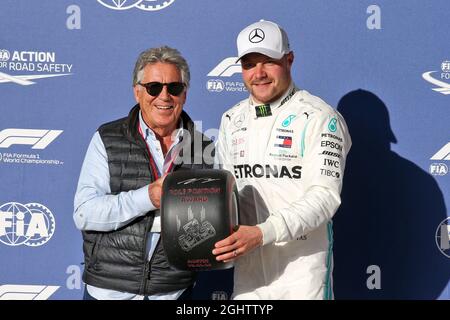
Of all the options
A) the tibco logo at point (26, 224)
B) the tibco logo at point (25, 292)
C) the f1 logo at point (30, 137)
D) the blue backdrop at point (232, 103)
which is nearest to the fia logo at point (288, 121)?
the blue backdrop at point (232, 103)

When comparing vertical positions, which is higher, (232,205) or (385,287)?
(232,205)

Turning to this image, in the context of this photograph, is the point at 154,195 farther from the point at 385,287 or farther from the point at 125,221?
the point at 385,287

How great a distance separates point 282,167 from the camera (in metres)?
2.53

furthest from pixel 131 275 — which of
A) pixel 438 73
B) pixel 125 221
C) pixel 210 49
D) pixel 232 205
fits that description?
pixel 438 73

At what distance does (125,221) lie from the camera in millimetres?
2568

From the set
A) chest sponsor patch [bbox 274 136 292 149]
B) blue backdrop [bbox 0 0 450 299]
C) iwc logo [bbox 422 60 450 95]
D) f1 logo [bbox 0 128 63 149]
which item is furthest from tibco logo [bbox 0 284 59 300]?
iwc logo [bbox 422 60 450 95]

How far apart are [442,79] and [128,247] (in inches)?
67.7

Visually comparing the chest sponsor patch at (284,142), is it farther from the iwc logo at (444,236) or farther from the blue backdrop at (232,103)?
the iwc logo at (444,236)

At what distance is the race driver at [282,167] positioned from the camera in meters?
2.47

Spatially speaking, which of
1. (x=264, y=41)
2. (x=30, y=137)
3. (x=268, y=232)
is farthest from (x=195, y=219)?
(x=30, y=137)

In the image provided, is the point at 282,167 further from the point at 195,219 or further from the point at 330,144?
Answer: the point at 195,219

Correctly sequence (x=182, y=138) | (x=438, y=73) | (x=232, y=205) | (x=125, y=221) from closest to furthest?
(x=232, y=205) < (x=125, y=221) < (x=182, y=138) < (x=438, y=73)

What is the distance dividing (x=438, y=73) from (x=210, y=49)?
109 cm

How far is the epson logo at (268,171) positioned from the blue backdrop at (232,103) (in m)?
0.78
